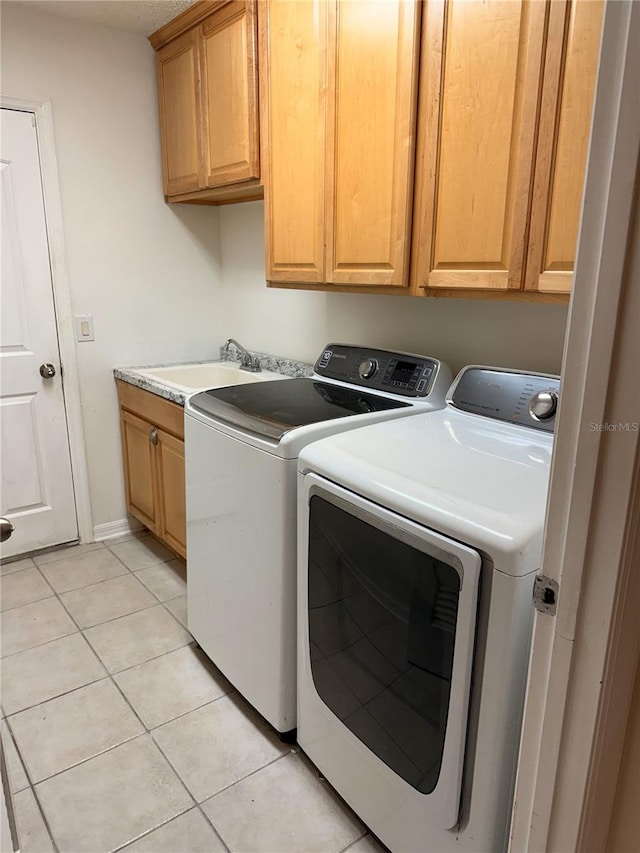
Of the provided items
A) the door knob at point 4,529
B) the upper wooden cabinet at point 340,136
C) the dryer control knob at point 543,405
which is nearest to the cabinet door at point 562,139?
the dryer control knob at point 543,405

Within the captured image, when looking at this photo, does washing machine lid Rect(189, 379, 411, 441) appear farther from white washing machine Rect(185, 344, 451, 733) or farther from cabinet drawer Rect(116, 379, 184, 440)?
cabinet drawer Rect(116, 379, 184, 440)

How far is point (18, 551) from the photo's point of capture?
287 cm

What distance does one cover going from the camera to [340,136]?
1.84 metres

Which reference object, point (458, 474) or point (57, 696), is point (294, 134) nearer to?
point (458, 474)

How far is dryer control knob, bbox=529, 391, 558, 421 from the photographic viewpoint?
154cm

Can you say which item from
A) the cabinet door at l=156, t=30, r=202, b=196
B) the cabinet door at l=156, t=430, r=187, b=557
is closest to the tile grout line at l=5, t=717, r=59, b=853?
the cabinet door at l=156, t=430, r=187, b=557

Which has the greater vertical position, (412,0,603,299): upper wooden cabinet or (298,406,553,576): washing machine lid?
(412,0,603,299): upper wooden cabinet

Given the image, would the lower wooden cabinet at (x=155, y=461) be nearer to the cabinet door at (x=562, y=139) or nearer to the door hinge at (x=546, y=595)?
the cabinet door at (x=562, y=139)

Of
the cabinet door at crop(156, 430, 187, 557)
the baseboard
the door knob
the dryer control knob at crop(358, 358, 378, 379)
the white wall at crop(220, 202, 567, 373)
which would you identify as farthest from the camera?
the baseboard

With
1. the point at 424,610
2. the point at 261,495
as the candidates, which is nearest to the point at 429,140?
the point at 261,495

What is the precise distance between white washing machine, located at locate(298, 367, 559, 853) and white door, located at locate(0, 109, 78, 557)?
5.95 ft

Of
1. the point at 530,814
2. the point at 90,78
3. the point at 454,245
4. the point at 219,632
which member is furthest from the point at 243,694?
the point at 90,78

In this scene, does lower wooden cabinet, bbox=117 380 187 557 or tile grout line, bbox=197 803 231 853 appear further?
lower wooden cabinet, bbox=117 380 187 557

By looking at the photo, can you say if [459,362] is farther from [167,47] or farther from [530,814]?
[167,47]
